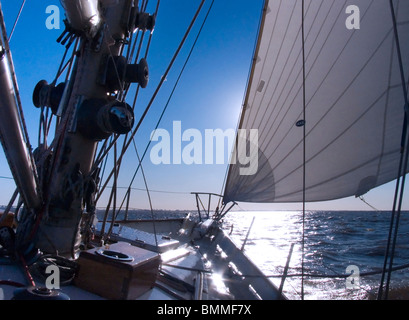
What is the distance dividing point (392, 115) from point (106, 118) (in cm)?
340

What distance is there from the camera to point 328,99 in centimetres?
377

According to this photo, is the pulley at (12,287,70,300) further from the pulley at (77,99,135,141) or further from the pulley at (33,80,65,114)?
the pulley at (33,80,65,114)

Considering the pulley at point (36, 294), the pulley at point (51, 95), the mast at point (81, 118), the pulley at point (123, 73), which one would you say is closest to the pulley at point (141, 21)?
the mast at point (81, 118)

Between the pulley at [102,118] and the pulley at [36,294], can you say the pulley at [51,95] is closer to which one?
the pulley at [102,118]

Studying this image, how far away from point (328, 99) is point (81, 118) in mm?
3366

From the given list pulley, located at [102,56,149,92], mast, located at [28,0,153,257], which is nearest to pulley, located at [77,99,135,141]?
mast, located at [28,0,153,257]

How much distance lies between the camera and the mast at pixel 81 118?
225 centimetres

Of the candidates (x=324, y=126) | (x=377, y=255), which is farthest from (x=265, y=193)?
(x=377, y=255)

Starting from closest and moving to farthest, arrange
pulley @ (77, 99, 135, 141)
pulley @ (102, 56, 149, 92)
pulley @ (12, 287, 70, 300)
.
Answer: pulley @ (12, 287, 70, 300)
pulley @ (77, 99, 135, 141)
pulley @ (102, 56, 149, 92)

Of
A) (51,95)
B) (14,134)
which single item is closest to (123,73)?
(51,95)

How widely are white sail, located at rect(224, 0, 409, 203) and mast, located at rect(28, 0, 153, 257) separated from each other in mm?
2019

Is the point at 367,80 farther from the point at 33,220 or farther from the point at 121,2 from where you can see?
the point at 33,220

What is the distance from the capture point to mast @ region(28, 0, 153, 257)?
225 cm
